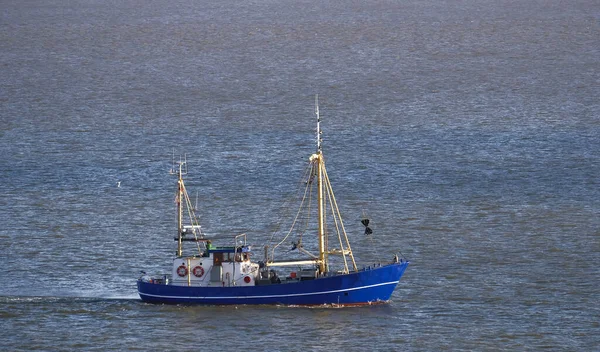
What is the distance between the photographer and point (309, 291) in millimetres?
92812

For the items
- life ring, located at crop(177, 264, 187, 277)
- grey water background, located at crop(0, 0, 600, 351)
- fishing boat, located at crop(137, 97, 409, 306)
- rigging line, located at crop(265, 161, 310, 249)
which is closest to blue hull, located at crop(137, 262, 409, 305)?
fishing boat, located at crop(137, 97, 409, 306)

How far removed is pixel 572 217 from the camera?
11912 cm

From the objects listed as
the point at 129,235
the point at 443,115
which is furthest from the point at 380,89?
the point at 129,235

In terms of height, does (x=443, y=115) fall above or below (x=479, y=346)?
above

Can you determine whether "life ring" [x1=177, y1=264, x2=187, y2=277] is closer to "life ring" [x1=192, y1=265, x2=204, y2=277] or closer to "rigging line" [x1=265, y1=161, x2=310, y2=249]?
"life ring" [x1=192, y1=265, x2=204, y2=277]

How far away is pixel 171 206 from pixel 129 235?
10171 millimetres

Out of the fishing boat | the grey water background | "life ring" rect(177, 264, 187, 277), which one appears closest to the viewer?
the grey water background

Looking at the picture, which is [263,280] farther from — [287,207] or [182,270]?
[287,207]

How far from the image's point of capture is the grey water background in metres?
90.8

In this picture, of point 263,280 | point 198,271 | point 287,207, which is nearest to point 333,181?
point 287,207

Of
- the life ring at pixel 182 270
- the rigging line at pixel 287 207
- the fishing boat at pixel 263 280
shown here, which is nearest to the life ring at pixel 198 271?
the fishing boat at pixel 263 280

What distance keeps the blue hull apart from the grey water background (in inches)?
34.8

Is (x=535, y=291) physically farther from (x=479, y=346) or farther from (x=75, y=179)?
(x=75, y=179)

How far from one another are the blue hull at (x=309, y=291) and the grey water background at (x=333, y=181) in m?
0.89
